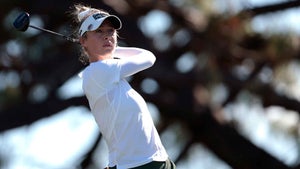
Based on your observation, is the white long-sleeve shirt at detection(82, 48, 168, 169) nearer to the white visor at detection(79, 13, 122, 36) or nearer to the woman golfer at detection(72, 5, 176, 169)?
the woman golfer at detection(72, 5, 176, 169)

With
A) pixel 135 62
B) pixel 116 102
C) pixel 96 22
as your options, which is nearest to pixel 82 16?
pixel 96 22

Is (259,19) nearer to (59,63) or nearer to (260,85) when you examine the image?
(260,85)

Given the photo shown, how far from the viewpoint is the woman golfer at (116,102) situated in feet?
16.4

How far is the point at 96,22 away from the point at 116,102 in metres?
0.31

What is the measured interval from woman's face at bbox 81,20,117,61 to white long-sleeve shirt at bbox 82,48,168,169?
0.05 m

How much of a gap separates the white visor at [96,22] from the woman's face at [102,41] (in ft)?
0.06

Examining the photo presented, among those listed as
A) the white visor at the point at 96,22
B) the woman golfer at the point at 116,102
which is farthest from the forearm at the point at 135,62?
the white visor at the point at 96,22

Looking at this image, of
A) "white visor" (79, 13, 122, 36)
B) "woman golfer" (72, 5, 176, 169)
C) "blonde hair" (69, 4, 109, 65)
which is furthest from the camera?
"blonde hair" (69, 4, 109, 65)

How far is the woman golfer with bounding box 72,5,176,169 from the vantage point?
16.4 feet

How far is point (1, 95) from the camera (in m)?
10.6

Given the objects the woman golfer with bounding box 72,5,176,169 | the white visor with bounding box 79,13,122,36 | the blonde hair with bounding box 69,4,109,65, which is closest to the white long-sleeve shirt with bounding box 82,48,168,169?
the woman golfer with bounding box 72,5,176,169

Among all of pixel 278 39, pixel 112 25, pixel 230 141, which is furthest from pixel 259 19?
pixel 112 25

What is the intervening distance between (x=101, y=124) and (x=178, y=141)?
21.1 ft

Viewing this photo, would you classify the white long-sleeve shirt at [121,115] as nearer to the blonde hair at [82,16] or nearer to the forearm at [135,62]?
the forearm at [135,62]
